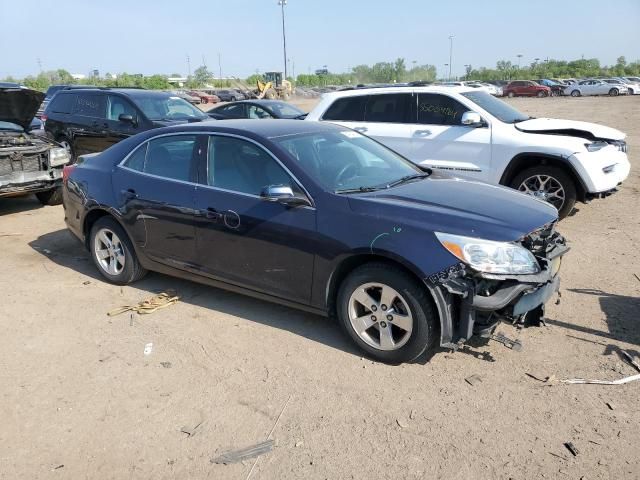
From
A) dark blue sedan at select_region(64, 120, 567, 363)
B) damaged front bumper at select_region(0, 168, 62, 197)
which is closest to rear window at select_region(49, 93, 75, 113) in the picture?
damaged front bumper at select_region(0, 168, 62, 197)

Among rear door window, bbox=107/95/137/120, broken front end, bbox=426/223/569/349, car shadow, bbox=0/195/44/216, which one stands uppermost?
rear door window, bbox=107/95/137/120

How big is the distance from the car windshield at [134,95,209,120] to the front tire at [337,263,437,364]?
7.61 meters

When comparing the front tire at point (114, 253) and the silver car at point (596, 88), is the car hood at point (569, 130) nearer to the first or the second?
the front tire at point (114, 253)

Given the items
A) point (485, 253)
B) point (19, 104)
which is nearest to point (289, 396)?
point (485, 253)

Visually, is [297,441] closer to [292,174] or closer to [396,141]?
[292,174]

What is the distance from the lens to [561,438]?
2.97 m

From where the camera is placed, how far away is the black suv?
33.3 ft

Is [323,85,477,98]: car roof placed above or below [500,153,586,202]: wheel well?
above

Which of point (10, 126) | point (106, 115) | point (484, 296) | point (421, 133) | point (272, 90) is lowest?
point (484, 296)

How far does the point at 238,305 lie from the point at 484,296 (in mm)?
2252

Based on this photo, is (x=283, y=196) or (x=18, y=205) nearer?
(x=283, y=196)

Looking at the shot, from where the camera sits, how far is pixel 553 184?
708cm

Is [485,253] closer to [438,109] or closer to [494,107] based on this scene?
[438,109]

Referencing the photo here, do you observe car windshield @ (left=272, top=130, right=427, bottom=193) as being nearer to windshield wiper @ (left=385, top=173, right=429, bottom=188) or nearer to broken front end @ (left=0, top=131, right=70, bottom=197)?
windshield wiper @ (left=385, top=173, right=429, bottom=188)
